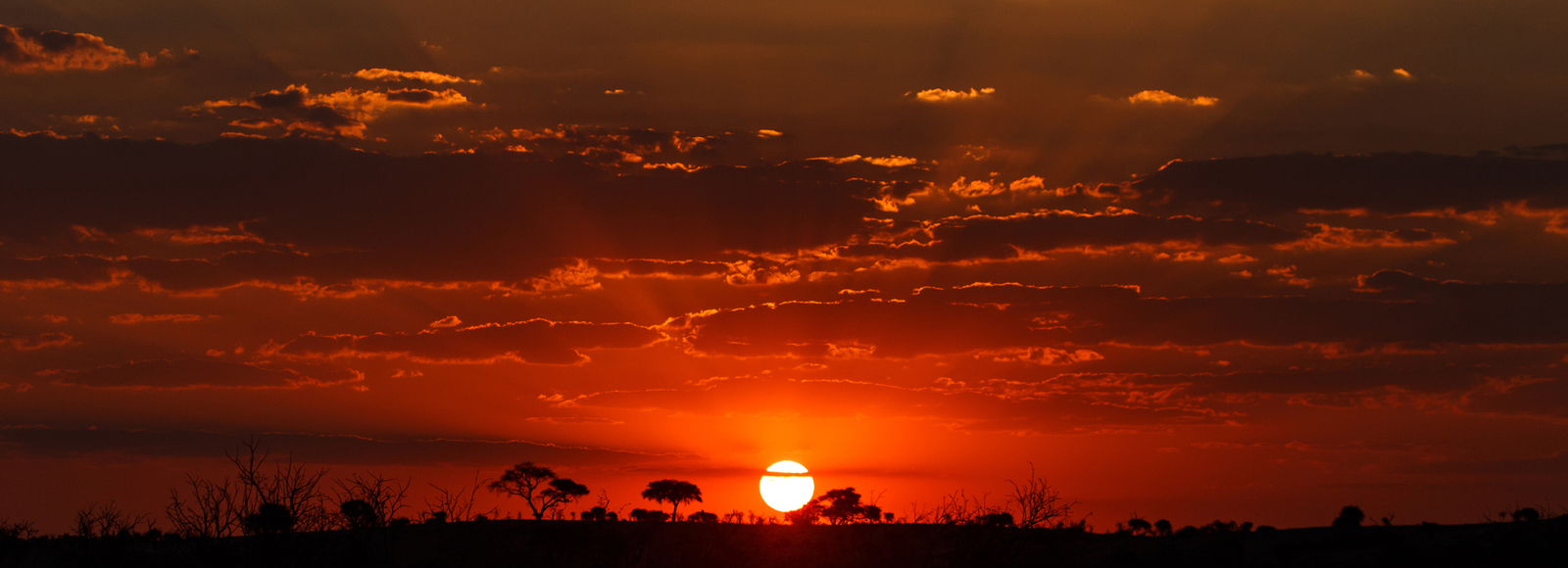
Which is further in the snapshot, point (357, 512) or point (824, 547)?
point (824, 547)

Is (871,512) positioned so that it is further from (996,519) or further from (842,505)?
(996,519)

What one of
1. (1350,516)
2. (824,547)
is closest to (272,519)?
(824,547)

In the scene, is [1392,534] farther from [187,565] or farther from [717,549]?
[187,565]

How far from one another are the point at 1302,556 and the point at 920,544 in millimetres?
22689

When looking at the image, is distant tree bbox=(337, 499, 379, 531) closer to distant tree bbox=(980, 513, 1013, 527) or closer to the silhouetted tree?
the silhouetted tree

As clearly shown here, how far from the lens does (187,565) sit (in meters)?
47.2

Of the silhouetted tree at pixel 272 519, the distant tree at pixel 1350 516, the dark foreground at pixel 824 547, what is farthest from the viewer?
the distant tree at pixel 1350 516

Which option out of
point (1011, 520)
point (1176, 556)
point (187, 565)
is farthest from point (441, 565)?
point (1176, 556)

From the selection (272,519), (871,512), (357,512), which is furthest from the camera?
(871,512)

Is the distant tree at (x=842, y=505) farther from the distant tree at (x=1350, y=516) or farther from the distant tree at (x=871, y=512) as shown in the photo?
the distant tree at (x=1350, y=516)

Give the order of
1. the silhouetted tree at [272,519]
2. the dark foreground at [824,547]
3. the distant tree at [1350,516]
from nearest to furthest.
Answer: the silhouetted tree at [272,519] < the dark foreground at [824,547] < the distant tree at [1350,516]

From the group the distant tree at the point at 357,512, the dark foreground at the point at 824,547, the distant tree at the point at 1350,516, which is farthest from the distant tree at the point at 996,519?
the distant tree at the point at 1350,516

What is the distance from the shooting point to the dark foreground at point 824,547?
40.5 m

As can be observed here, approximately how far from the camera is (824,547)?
69562 mm
